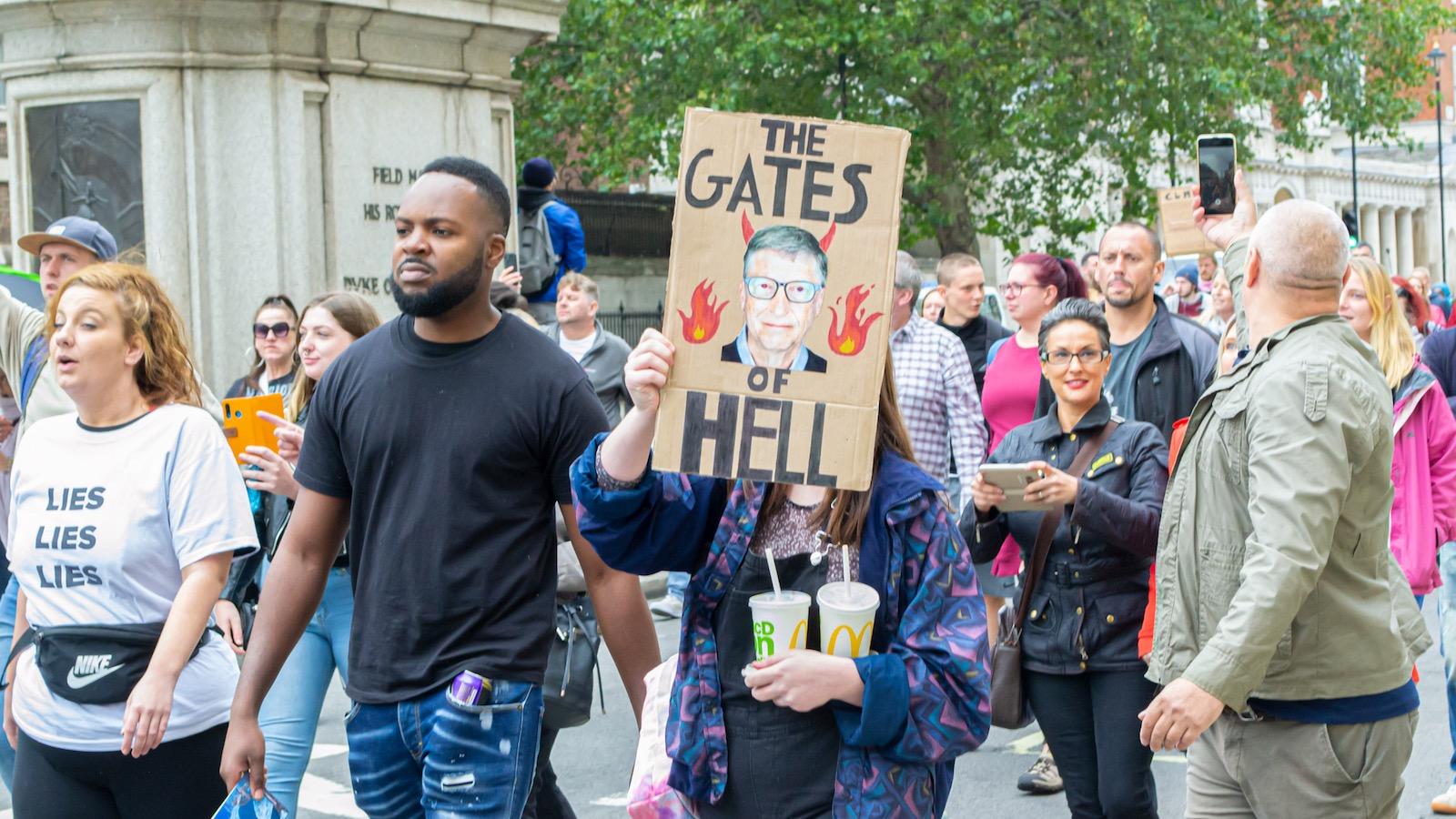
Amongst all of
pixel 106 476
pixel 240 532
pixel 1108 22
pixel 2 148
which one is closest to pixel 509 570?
pixel 240 532

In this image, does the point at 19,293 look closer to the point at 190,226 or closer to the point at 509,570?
the point at 190,226

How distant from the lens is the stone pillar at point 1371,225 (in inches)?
3098

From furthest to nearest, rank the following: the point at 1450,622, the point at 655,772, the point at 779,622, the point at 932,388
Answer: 1. the point at 932,388
2. the point at 1450,622
3. the point at 655,772
4. the point at 779,622

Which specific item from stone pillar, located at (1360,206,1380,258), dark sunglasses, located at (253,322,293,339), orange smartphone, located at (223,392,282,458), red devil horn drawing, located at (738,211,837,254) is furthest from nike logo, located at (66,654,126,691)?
stone pillar, located at (1360,206,1380,258)

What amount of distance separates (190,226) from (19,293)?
2438mm

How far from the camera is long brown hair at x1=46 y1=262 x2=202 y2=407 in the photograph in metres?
4.31

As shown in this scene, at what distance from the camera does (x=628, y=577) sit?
3967mm

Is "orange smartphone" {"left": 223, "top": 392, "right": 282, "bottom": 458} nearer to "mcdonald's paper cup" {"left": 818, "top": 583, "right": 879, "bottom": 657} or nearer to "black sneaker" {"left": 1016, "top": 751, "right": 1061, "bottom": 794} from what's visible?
"mcdonald's paper cup" {"left": 818, "top": 583, "right": 879, "bottom": 657}

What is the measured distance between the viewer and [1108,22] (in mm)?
25016

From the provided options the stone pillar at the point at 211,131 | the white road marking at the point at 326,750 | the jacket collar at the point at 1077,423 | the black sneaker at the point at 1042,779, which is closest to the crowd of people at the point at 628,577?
the jacket collar at the point at 1077,423

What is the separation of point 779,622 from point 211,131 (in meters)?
7.36

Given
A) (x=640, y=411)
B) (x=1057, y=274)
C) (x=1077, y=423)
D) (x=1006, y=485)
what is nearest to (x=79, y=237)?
(x=1006, y=485)

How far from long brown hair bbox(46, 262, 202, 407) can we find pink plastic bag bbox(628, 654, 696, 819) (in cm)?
171

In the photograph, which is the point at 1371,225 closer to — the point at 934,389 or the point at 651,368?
the point at 934,389
